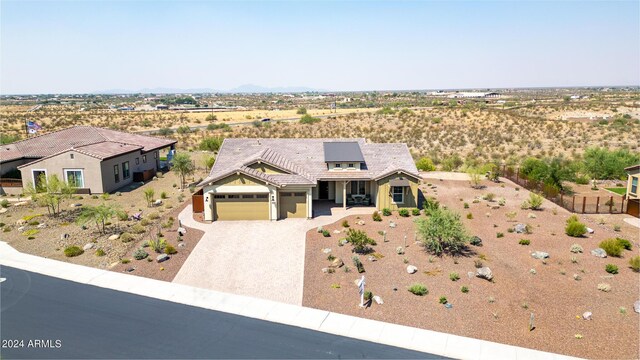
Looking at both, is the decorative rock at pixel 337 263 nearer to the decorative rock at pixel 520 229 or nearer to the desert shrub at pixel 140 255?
the desert shrub at pixel 140 255

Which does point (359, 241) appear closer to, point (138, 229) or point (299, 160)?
point (299, 160)

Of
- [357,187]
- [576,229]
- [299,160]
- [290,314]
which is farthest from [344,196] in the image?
[290,314]

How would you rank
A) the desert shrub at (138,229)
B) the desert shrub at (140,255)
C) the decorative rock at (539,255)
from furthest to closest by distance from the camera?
the desert shrub at (138,229) < the desert shrub at (140,255) < the decorative rock at (539,255)

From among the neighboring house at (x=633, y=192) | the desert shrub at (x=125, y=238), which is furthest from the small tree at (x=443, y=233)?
the desert shrub at (x=125, y=238)

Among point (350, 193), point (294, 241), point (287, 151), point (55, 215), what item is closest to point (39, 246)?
point (55, 215)

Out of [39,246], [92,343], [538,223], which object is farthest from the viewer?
[538,223]

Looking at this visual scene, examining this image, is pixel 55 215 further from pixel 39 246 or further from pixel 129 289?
pixel 129 289
